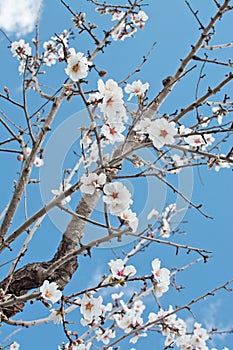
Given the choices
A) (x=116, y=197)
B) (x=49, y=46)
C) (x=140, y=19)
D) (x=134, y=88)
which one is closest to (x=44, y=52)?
(x=49, y=46)

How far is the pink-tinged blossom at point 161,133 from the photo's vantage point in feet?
5.07

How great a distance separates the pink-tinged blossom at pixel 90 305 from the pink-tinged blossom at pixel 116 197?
0.50 metres

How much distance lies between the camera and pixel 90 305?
1778 mm

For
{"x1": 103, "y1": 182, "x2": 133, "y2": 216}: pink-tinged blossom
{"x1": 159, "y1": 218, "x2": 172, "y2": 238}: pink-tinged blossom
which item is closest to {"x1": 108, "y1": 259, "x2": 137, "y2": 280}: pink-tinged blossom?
{"x1": 103, "y1": 182, "x2": 133, "y2": 216}: pink-tinged blossom

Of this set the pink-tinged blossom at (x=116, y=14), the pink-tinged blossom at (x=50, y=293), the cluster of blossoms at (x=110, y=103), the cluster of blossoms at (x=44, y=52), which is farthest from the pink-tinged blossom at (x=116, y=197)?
the pink-tinged blossom at (x=116, y=14)

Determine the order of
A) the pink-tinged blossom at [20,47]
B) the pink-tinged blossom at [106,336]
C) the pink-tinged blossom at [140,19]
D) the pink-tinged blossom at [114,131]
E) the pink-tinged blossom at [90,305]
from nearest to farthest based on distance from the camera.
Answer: the pink-tinged blossom at [114,131]
the pink-tinged blossom at [90,305]
the pink-tinged blossom at [20,47]
the pink-tinged blossom at [106,336]
the pink-tinged blossom at [140,19]

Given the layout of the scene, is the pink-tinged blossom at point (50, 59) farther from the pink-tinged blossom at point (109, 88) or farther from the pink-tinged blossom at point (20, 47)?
the pink-tinged blossom at point (109, 88)

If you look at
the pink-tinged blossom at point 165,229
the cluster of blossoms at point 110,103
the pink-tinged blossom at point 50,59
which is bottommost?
the cluster of blossoms at point 110,103

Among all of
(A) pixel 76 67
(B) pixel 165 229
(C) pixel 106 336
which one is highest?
(B) pixel 165 229

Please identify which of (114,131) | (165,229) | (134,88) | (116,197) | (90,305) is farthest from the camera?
(165,229)

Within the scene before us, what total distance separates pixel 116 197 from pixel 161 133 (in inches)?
13.6

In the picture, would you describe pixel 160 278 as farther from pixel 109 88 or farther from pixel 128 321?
pixel 128 321

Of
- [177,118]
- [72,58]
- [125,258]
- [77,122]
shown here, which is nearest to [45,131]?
[77,122]

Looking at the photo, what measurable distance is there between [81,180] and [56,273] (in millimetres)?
1297
